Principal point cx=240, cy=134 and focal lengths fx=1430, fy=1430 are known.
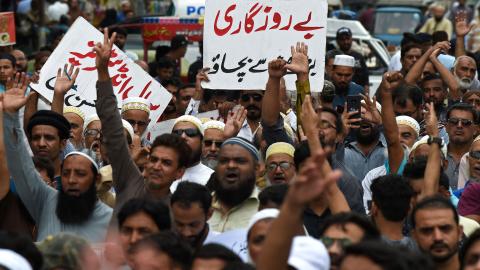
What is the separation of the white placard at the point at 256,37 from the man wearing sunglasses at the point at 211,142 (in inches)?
36.7

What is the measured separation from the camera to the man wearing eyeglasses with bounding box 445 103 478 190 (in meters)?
10.2

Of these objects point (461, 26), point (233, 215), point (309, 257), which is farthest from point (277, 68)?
point (461, 26)

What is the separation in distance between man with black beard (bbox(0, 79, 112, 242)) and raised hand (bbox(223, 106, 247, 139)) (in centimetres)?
160

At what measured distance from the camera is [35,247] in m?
6.21

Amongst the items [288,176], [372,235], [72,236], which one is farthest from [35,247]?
[288,176]

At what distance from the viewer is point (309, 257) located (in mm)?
5766

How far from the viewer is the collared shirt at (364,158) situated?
10.2 meters

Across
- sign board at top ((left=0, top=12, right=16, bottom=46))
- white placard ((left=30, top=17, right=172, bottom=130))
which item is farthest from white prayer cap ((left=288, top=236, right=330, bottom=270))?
sign board at top ((left=0, top=12, right=16, bottom=46))

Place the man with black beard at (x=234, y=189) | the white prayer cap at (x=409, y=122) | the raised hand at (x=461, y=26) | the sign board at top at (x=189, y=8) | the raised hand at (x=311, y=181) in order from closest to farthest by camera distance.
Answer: the raised hand at (x=311, y=181), the man with black beard at (x=234, y=189), the white prayer cap at (x=409, y=122), the raised hand at (x=461, y=26), the sign board at top at (x=189, y=8)

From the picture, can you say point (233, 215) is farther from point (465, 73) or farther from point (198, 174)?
point (465, 73)

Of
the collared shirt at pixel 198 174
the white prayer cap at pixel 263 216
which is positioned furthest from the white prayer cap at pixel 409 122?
the white prayer cap at pixel 263 216

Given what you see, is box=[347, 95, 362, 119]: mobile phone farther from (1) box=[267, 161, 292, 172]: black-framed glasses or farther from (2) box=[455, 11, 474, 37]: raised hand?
(2) box=[455, 11, 474, 37]: raised hand

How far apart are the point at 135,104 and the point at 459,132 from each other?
241 centimetres

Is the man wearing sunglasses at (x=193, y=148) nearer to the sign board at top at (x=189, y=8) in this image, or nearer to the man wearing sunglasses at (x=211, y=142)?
the man wearing sunglasses at (x=211, y=142)
